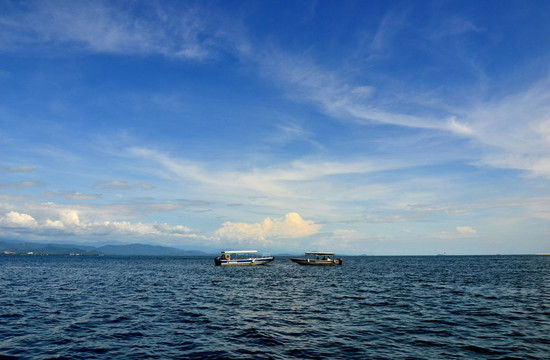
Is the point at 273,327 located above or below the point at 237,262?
above

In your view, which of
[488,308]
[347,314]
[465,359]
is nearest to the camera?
[465,359]

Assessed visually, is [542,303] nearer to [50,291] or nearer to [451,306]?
[451,306]

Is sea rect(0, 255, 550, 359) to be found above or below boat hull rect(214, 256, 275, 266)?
above

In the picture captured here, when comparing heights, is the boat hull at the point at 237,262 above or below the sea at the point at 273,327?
below

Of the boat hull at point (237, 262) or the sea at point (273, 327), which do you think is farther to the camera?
the boat hull at point (237, 262)

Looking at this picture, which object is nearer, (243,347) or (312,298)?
(243,347)

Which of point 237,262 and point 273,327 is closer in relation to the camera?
point 273,327

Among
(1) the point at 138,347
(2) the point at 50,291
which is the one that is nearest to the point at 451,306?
(1) the point at 138,347

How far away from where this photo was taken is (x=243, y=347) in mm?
20625

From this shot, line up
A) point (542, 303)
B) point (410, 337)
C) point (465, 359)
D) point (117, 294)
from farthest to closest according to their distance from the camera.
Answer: point (117, 294)
point (542, 303)
point (410, 337)
point (465, 359)

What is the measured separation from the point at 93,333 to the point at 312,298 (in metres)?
23.9

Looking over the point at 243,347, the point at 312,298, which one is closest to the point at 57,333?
the point at 243,347

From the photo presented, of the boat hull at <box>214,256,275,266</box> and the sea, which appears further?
the boat hull at <box>214,256,275,266</box>

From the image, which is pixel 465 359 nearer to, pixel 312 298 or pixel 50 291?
pixel 312 298
